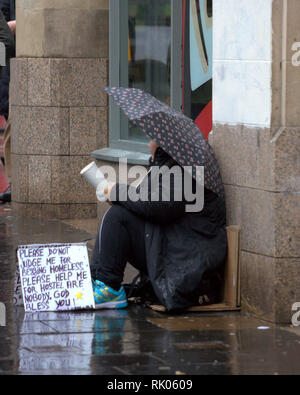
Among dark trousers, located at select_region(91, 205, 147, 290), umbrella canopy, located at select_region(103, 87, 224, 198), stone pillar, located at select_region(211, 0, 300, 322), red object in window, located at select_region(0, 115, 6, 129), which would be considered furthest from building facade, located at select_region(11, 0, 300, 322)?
red object in window, located at select_region(0, 115, 6, 129)

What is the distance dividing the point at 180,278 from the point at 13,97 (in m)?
4.96

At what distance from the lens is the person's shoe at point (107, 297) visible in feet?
20.2

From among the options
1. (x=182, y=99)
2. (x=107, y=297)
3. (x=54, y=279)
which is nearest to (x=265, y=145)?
(x=107, y=297)

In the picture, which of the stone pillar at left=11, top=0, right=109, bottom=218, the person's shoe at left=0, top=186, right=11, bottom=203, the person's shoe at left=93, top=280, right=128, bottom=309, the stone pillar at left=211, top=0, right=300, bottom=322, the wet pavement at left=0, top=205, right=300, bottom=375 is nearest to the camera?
the wet pavement at left=0, top=205, right=300, bottom=375

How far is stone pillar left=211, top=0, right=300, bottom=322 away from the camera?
5703 millimetres

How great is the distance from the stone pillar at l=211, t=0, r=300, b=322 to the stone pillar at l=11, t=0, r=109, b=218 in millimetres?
3854

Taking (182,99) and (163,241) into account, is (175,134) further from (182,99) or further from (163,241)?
(182,99)

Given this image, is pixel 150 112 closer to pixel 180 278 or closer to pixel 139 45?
pixel 180 278

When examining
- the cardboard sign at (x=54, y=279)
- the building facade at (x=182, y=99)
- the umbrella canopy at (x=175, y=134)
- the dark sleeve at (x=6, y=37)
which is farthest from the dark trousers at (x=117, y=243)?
the dark sleeve at (x=6, y=37)

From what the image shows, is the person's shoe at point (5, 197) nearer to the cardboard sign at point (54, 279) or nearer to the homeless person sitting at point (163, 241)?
the cardboard sign at point (54, 279)

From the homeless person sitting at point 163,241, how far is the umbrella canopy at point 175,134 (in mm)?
130

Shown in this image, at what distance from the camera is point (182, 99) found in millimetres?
7824

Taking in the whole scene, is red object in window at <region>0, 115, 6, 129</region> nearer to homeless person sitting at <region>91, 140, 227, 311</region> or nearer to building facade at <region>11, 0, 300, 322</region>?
building facade at <region>11, 0, 300, 322</region>
